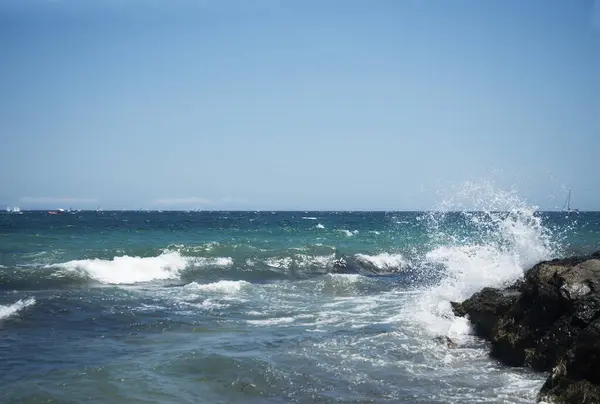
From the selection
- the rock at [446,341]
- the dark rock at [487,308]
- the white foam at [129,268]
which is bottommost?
the white foam at [129,268]

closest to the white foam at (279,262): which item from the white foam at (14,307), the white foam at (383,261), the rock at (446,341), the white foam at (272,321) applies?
the white foam at (383,261)

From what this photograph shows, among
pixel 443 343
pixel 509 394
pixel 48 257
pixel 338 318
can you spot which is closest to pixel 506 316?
pixel 443 343

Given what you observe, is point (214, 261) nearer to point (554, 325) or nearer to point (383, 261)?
point (383, 261)

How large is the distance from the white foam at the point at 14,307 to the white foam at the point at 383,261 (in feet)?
55.7

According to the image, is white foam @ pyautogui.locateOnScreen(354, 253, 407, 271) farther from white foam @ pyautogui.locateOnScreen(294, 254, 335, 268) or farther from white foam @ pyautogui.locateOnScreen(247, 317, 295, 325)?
white foam @ pyautogui.locateOnScreen(247, 317, 295, 325)

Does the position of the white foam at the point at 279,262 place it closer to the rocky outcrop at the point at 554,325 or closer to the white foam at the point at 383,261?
the white foam at the point at 383,261

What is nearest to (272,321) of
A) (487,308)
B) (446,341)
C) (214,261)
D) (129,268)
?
(446,341)

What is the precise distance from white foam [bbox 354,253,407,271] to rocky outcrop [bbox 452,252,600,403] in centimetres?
1628

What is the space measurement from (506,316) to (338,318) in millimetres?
4696

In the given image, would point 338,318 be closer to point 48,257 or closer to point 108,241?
point 48,257

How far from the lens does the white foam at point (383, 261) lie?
27.7 m

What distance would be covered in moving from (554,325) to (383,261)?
2006 cm

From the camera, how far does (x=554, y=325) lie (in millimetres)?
8711

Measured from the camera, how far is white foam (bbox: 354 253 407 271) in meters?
27.7
